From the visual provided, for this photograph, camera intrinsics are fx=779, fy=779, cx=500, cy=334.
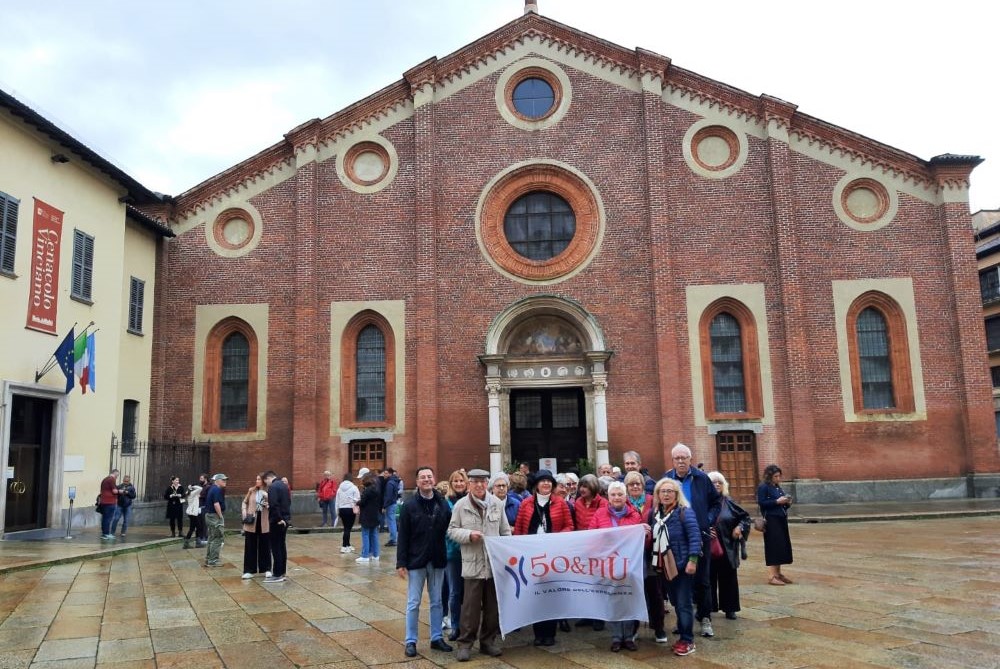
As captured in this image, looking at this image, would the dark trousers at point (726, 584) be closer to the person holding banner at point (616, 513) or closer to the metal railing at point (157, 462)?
the person holding banner at point (616, 513)

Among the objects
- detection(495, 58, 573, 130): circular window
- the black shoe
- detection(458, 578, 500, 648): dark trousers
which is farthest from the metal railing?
detection(458, 578, 500, 648): dark trousers

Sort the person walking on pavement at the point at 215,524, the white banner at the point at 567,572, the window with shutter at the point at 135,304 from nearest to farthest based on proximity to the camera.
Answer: the white banner at the point at 567,572 < the person walking on pavement at the point at 215,524 < the window with shutter at the point at 135,304

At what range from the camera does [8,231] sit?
17.4 meters

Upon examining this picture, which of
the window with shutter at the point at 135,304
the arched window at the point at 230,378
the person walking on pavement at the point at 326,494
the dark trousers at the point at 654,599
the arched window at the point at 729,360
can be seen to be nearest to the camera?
the dark trousers at the point at 654,599

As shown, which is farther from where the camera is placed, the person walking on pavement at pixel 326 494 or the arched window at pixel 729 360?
the arched window at pixel 729 360

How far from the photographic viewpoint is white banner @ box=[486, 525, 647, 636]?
7.87m

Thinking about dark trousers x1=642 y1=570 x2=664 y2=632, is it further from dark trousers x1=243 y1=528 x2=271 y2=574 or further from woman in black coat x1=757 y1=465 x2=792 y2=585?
dark trousers x1=243 y1=528 x2=271 y2=574

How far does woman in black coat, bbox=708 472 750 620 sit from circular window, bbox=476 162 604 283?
49.1 ft

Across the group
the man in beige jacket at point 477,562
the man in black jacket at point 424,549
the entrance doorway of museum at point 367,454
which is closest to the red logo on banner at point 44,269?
the entrance doorway of museum at point 367,454

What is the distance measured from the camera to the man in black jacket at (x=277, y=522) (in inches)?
469

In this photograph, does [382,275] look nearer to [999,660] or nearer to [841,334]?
[841,334]

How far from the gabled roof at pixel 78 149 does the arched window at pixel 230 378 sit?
4.49 metres

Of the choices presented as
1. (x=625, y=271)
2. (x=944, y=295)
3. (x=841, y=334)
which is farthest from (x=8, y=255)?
(x=944, y=295)

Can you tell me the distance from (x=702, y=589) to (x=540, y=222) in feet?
57.8
